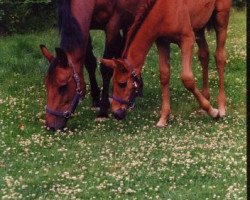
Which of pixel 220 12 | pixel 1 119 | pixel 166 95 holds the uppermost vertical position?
pixel 220 12

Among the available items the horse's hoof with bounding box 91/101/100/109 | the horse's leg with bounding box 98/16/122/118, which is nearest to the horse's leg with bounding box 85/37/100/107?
the horse's hoof with bounding box 91/101/100/109

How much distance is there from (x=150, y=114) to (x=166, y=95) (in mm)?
629

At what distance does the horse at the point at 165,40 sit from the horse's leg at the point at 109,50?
667mm

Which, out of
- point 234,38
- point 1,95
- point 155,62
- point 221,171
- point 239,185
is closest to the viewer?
point 239,185

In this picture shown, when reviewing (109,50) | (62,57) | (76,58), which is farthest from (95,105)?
(62,57)

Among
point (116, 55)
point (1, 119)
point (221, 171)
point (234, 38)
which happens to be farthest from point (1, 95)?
point (234, 38)

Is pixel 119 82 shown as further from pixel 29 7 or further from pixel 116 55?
pixel 29 7

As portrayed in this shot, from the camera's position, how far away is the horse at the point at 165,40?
9.38 m

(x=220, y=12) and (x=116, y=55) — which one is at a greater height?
(x=220, y=12)

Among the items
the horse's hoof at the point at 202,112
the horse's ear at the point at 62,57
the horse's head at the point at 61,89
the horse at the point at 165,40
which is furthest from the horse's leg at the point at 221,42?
the horse's ear at the point at 62,57

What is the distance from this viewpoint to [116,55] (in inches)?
416

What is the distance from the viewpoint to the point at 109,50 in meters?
10.4

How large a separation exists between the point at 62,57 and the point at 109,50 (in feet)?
4.35

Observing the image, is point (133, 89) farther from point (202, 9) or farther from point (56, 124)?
point (202, 9)
